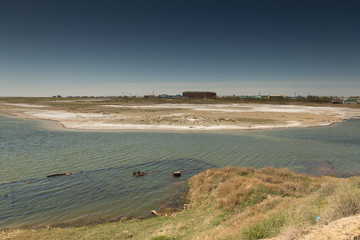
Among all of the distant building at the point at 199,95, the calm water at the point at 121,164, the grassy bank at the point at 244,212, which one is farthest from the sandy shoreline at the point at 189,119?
the distant building at the point at 199,95

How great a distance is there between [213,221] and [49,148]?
22210 mm

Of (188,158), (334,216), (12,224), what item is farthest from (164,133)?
(334,216)

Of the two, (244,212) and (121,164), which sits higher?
(244,212)

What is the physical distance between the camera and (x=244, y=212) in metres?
9.79

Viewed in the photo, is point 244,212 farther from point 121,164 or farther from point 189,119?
point 189,119

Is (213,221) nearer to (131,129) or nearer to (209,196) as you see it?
(209,196)

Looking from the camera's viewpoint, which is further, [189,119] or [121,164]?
[189,119]

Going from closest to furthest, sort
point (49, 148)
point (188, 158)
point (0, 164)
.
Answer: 1. point (0, 164)
2. point (188, 158)
3. point (49, 148)

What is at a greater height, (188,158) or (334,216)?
(334,216)

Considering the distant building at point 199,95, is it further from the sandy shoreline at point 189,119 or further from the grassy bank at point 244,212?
the grassy bank at point 244,212

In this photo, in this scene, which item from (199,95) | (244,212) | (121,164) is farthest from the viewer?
(199,95)

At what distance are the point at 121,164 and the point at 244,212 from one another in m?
12.9

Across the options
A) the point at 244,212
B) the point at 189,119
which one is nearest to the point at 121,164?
the point at 244,212

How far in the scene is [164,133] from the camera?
35.4 meters
